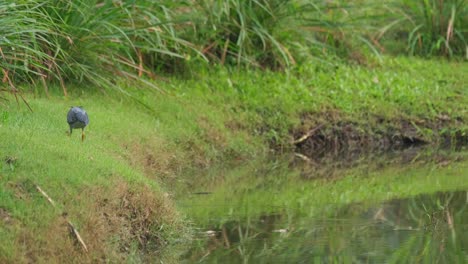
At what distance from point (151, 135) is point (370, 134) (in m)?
3.18

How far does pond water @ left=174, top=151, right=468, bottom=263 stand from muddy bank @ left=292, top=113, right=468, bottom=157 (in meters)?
0.42

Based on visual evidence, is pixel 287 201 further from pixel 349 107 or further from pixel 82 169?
pixel 349 107

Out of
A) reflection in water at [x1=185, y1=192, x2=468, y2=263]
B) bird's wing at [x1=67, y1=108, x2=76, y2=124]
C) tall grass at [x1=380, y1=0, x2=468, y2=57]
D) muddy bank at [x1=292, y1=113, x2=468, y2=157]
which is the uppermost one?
bird's wing at [x1=67, y1=108, x2=76, y2=124]

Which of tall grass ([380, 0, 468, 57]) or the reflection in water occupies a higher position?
the reflection in water

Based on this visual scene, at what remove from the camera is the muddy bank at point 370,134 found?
Result: 12.4m

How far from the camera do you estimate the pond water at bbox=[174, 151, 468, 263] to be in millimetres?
7375

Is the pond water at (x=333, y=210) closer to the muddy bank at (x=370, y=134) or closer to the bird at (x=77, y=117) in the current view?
the muddy bank at (x=370, y=134)

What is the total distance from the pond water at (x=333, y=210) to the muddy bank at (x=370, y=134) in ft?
1.38

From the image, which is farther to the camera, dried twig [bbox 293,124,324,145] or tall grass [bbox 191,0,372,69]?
tall grass [bbox 191,0,372,69]

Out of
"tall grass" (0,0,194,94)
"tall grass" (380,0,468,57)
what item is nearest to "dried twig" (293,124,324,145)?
"tall grass" (0,0,194,94)

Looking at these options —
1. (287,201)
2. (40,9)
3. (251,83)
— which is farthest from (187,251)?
(251,83)

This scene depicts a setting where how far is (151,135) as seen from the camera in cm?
1064

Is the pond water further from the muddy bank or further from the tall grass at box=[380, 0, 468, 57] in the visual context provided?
the tall grass at box=[380, 0, 468, 57]

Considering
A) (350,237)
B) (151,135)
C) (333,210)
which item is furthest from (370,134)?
(350,237)
